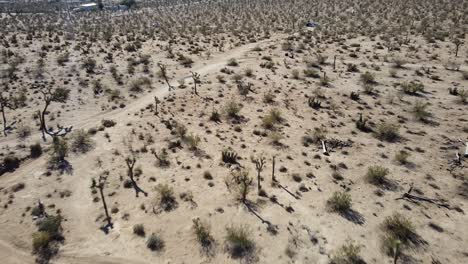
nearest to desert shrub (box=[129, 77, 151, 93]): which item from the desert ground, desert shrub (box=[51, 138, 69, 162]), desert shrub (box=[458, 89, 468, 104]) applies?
the desert ground

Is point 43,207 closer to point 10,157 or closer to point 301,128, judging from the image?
point 10,157

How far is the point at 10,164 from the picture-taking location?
15.7m

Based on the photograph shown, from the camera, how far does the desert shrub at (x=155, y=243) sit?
10.9 meters

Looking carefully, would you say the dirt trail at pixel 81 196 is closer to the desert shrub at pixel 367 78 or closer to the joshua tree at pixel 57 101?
the joshua tree at pixel 57 101

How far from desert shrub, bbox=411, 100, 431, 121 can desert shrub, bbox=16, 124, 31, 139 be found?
20.6m

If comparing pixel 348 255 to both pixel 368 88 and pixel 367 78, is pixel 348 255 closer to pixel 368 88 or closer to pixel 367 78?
pixel 368 88

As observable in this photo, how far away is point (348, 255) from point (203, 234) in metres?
4.45

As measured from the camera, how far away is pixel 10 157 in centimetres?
1595

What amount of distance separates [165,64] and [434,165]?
70.9 feet

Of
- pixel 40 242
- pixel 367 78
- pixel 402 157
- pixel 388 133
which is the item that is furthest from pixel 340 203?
pixel 367 78

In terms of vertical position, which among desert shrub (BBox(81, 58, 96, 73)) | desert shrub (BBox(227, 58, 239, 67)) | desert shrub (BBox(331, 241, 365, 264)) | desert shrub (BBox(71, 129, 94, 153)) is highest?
desert shrub (BBox(81, 58, 96, 73))

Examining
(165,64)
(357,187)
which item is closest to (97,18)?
(165,64)

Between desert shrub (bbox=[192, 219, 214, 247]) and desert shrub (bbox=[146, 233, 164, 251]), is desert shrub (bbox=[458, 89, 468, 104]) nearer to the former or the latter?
desert shrub (bbox=[192, 219, 214, 247])

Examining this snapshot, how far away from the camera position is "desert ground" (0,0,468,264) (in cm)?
1096
